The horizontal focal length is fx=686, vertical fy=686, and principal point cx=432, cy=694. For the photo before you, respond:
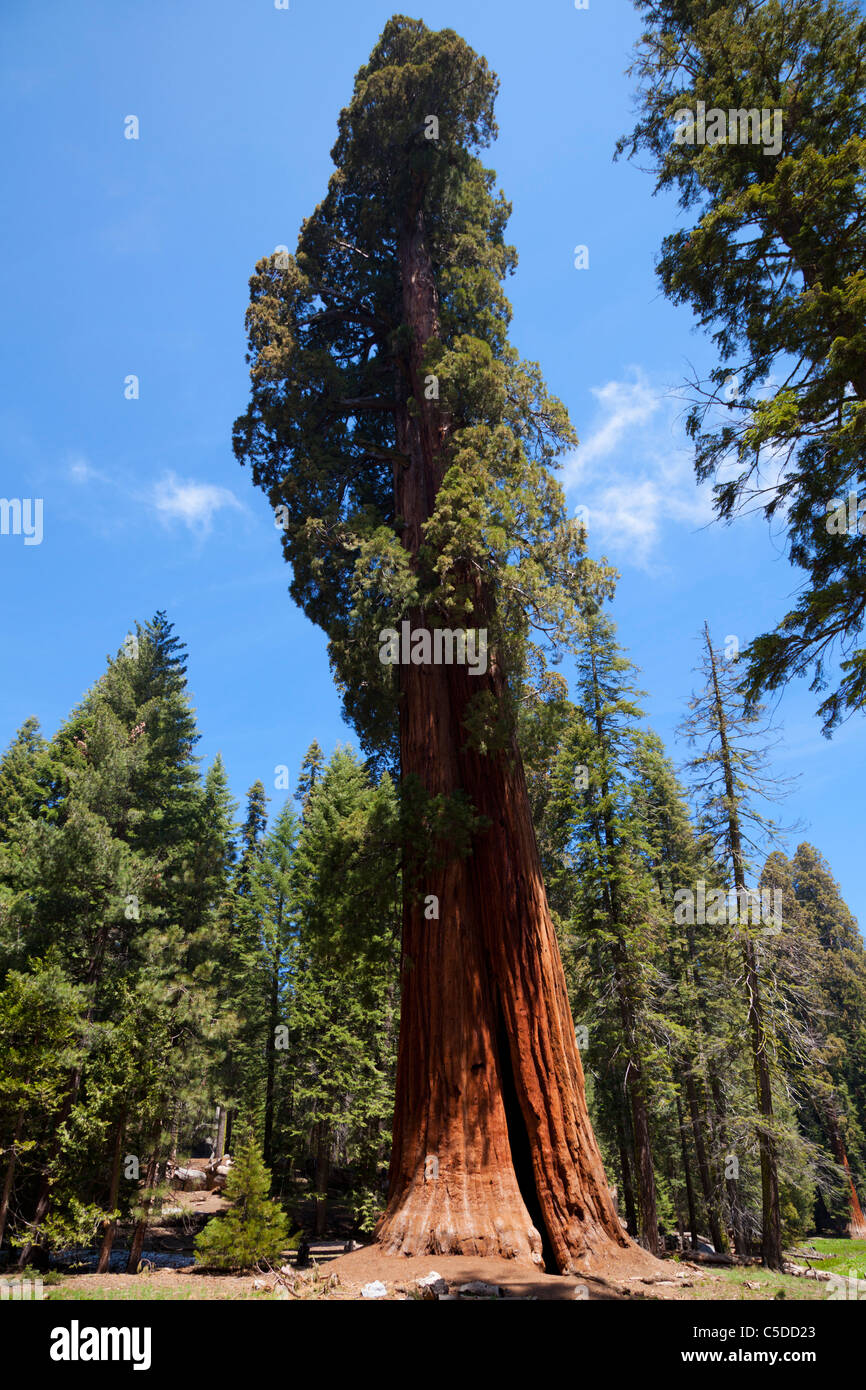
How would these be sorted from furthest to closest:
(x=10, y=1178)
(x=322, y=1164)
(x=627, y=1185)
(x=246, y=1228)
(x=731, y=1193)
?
1. (x=322, y=1164)
2. (x=627, y=1185)
3. (x=731, y=1193)
4. (x=10, y=1178)
5. (x=246, y=1228)

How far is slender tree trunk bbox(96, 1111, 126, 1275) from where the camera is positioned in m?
13.8

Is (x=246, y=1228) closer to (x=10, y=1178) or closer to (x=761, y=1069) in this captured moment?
(x=10, y=1178)

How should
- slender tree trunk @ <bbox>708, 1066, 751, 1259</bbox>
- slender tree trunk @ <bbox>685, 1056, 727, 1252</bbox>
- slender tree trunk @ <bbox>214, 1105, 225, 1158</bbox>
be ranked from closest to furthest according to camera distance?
1. slender tree trunk @ <bbox>708, 1066, 751, 1259</bbox>
2. slender tree trunk @ <bbox>685, 1056, 727, 1252</bbox>
3. slender tree trunk @ <bbox>214, 1105, 225, 1158</bbox>

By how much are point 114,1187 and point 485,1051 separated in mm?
10523

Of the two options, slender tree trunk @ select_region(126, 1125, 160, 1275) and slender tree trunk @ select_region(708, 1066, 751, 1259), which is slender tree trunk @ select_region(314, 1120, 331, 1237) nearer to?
slender tree trunk @ select_region(126, 1125, 160, 1275)

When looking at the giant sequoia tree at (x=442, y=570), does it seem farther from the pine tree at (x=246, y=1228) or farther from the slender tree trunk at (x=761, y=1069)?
the slender tree trunk at (x=761, y=1069)

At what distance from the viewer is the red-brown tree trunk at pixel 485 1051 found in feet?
25.5

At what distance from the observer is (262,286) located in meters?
13.5

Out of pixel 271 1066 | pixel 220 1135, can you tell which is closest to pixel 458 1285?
pixel 271 1066

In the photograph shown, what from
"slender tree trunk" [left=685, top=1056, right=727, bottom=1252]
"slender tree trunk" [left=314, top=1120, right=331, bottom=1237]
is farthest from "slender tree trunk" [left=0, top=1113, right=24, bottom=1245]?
"slender tree trunk" [left=685, top=1056, right=727, bottom=1252]

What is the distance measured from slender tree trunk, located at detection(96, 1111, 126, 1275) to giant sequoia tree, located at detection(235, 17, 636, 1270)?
28.8 ft

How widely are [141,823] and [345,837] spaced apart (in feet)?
42.9

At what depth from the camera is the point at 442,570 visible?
9.60 meters
